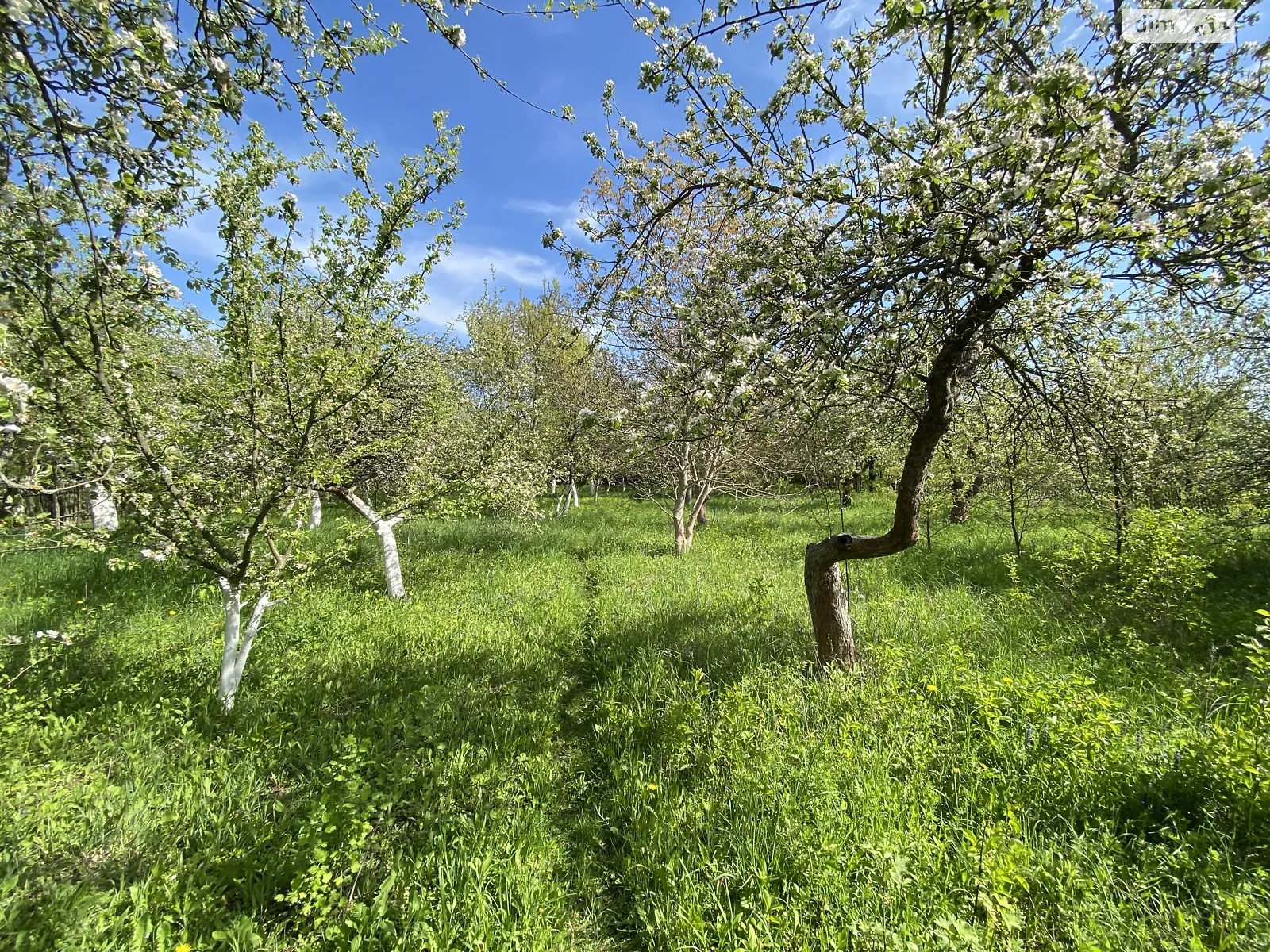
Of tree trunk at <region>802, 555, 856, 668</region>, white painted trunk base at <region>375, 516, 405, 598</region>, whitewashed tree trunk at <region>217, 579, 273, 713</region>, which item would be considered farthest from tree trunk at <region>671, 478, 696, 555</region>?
whitewashed tree trunk at <region>217, 579, 273, 713</region>

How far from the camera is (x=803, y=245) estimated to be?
12.6 ft

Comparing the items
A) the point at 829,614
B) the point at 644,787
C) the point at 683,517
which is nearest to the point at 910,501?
the point at 829,614

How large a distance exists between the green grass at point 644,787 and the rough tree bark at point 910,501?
51 cm

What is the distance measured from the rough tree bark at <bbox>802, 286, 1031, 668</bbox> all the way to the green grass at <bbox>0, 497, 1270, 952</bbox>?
1.67 feet

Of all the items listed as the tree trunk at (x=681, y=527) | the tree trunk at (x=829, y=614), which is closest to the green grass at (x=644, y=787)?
the tree trunk at (x=829, y=614)

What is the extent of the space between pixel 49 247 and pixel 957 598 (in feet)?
32.3

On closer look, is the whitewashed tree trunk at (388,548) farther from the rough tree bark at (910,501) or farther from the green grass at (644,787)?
→ the rough tree bark at (910,501)

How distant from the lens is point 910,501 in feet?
16.4

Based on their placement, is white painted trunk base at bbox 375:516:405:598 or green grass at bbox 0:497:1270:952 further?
white painted trunk base at bbox 375:516:405:598

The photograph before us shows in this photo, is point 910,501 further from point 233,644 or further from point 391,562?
point 391,562

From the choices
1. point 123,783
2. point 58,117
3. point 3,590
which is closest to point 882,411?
point 58,117

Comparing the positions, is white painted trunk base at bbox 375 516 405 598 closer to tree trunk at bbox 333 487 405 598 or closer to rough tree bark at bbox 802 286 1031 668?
tree trunk at bbox 333 487 405 598

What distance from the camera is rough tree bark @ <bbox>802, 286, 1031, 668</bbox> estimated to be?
407 centimetres

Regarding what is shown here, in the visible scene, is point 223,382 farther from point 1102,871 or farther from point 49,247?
point 1102,871
